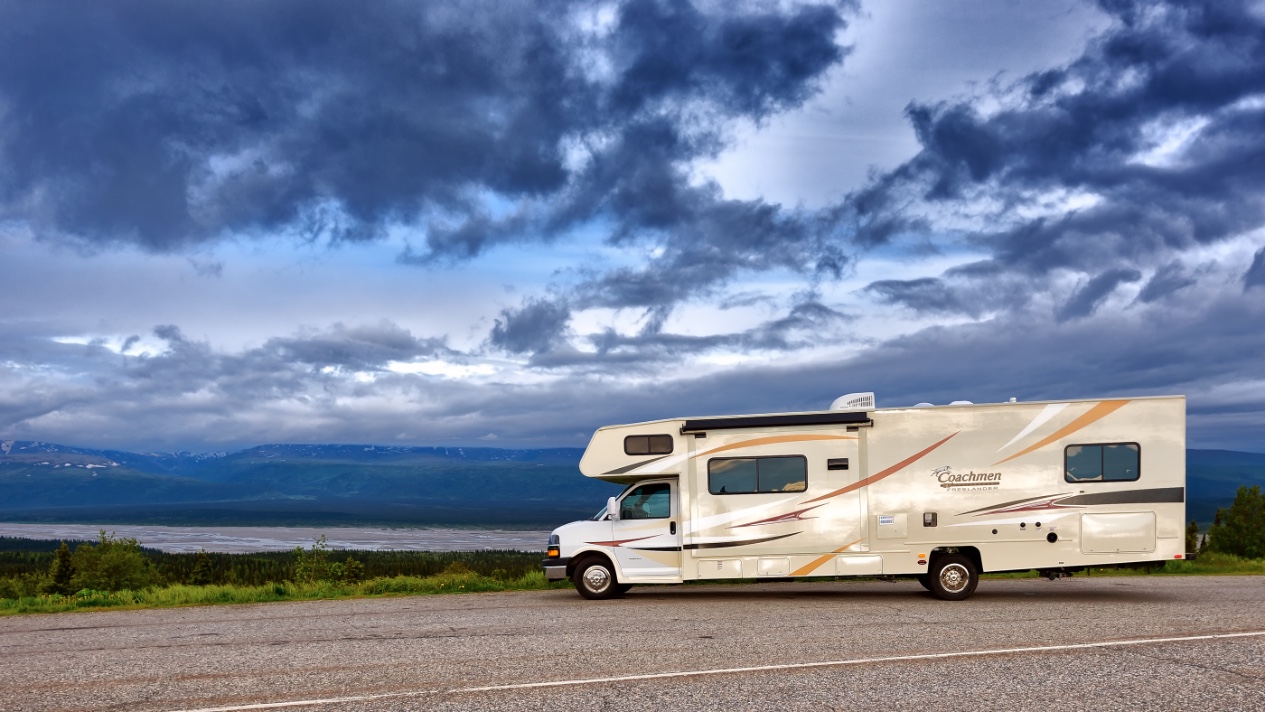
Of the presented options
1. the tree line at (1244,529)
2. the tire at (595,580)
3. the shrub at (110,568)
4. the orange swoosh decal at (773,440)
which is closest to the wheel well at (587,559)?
the tire at (595,580)

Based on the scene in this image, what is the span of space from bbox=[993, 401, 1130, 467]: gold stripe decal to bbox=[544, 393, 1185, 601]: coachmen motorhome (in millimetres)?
21

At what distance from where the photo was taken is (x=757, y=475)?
1622cm

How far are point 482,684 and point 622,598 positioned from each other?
26.8 feet

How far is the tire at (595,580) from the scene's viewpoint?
54.2ft

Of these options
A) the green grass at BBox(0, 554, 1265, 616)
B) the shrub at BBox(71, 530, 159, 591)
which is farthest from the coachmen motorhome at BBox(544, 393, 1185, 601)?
the shrub at BBox(71, 530, 159, 591)

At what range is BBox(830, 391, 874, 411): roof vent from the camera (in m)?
16.5

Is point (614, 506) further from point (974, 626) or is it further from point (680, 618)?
point (974, 626)

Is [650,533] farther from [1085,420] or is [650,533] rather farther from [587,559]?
[1085,420]

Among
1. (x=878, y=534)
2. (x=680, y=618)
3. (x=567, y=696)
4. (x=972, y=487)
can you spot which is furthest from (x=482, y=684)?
(x=972, y=487)

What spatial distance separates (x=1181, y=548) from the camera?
50.3ft

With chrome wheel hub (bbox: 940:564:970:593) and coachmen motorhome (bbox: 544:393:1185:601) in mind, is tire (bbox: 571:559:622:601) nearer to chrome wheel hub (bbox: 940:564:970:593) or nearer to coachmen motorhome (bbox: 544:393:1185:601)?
coachmen motorhome (bbox: 544:393:1185:601)

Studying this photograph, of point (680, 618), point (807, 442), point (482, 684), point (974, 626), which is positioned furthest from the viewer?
point (807, 442)

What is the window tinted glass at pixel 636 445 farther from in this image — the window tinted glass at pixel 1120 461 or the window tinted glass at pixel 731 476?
the window tinted glass at pixel 1120 461

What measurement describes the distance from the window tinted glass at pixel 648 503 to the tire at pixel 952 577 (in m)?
4.42
